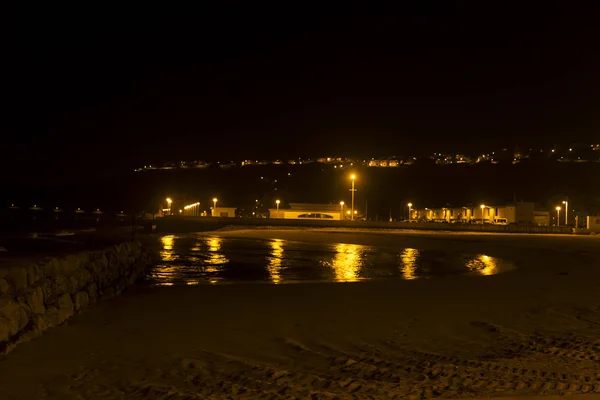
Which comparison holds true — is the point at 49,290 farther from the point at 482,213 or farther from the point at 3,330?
the point at 482,213

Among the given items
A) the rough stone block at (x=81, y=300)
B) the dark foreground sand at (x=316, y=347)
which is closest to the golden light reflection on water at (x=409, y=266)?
the dark foreground sand at (x=316, y=347)

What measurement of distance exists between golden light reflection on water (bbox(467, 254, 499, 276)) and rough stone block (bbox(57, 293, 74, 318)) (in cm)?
1371

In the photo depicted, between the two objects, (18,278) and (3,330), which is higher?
(18,278)

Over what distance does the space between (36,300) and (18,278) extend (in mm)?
446

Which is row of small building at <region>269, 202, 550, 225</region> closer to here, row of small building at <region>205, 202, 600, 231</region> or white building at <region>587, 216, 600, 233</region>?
row of small building at <region>205, 202, 600, 231</region>

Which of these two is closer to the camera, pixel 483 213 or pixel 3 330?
pixel 3 330

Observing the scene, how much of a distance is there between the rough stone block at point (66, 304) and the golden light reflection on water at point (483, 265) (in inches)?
540

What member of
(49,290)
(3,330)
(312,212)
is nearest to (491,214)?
(312,212)

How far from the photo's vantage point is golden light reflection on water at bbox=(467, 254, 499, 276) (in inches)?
765

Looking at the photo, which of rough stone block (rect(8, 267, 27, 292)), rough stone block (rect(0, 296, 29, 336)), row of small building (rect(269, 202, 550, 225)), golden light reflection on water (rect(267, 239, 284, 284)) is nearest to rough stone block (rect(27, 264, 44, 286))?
rough stone block (rect(8, 267, 27, 292))

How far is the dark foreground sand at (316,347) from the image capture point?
5.70 m

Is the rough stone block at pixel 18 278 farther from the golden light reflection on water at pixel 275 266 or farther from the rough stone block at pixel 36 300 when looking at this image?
the golden light reflection on water at pixel 275 266

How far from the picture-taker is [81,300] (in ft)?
33.9

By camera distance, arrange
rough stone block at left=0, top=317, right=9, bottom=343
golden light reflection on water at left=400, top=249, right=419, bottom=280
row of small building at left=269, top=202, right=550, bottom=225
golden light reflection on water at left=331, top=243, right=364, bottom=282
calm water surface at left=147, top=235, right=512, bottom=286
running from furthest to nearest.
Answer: row of small building at left=269, top=202, right=550, bottom=225, golden light reflection on water at left=400, top=249, right=419, bottom=280, golden light reflection on water at left=331, top=243, right=364, bottom=282, calm water surface at left=147, top=235, right=512, bottom=286, rough stone block at left=0, top=317, right=9, bottom=343
